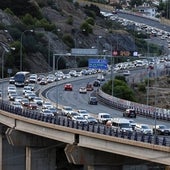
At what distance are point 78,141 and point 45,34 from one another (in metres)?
97.0

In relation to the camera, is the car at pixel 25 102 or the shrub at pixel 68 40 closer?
the car at pixel 25 102

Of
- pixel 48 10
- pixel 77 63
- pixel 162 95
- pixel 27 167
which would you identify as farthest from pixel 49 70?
pixel 27 167

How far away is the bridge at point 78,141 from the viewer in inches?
1797

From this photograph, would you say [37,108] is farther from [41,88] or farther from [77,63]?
[77,63]

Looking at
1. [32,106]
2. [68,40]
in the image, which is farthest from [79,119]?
[68,40]

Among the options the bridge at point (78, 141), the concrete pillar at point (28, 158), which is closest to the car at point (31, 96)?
the bridge at point (78, 141)

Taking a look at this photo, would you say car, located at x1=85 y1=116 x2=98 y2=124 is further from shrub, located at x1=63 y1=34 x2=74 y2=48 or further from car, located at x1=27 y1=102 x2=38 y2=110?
shrub, located at x1=63 y1=34 x2=74 y2=48

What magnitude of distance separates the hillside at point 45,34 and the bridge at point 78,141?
56.9 m

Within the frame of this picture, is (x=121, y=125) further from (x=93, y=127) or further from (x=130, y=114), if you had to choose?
(x=130, y=114)

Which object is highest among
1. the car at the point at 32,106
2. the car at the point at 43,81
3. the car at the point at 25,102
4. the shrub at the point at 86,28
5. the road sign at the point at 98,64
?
the shrub at the point at 86,28

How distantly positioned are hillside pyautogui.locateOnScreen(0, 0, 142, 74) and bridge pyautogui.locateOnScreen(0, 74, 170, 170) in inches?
2239

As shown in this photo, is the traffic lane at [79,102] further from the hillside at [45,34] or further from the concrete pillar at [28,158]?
the hillside at [45,34]

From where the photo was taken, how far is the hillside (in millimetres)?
135125

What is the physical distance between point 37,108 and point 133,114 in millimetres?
9221
